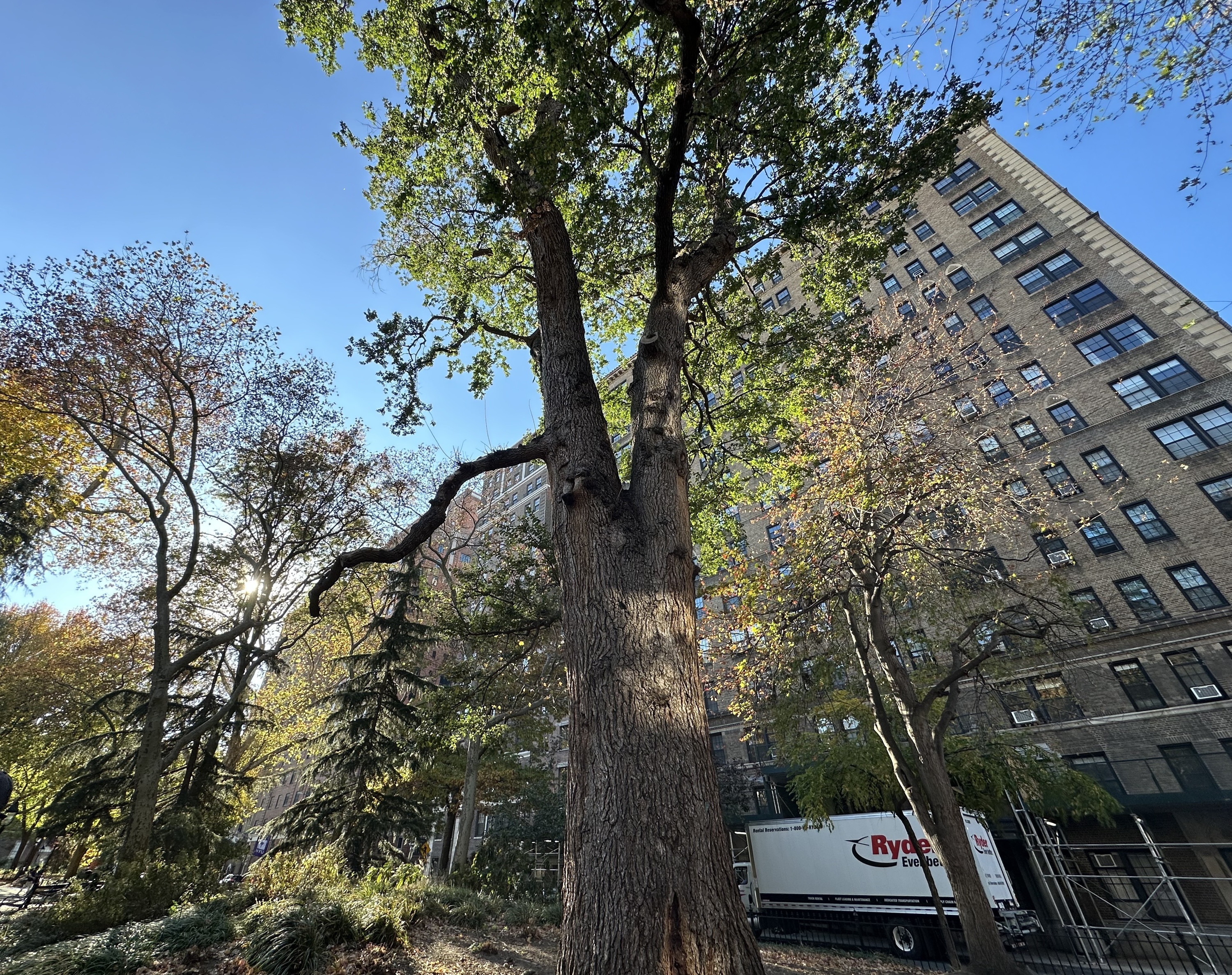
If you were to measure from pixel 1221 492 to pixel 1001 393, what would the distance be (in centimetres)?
856

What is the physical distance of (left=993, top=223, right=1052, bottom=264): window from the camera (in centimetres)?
2761

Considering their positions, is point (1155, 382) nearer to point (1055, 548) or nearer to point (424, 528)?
point (1055, 548)

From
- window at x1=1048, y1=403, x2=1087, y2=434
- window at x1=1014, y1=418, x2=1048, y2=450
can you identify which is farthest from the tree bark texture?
window at x1=1048, y1=403, x2=1087, y2=434

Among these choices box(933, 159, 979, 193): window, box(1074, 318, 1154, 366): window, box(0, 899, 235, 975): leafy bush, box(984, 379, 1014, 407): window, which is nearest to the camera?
box(0, 899, 235, 975): leafy bush

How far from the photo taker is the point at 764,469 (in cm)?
1045

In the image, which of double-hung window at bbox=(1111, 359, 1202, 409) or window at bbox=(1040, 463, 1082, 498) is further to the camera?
window at bbox=(1040, 463, 1082, 498)

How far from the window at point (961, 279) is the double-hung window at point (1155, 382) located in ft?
29.5

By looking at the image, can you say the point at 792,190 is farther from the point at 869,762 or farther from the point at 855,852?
the point at 855,852

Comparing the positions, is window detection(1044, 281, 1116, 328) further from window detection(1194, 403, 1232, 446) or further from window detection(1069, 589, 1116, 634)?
window detection(1069, 589, 1116, 634)

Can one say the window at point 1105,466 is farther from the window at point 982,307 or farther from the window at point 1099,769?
the window at point 1099,769

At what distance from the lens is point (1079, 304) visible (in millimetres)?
25438

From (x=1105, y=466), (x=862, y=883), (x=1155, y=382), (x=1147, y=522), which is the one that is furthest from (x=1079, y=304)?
(x=862, y=883)

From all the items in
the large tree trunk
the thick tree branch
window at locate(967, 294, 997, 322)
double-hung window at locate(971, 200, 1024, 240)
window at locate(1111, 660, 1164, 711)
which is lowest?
the large tree trunk

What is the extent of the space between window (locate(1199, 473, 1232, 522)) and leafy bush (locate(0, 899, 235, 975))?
31.4 meters
